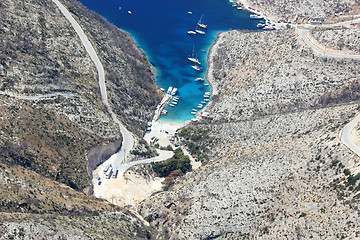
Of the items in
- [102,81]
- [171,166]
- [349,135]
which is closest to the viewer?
[349,135]

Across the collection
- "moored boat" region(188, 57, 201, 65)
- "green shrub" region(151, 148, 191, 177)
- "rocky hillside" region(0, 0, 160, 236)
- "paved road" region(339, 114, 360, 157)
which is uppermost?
"paved road" region(339, 114, 360, 157)

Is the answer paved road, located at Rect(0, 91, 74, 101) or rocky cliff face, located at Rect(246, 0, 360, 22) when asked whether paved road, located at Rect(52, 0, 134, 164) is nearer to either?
paved road, located at Rect(0, 91, 74, 101)

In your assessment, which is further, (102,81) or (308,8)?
(308,8)

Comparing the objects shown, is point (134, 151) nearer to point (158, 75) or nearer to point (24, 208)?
point (24, 208)

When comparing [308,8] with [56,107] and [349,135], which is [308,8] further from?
[56,107]

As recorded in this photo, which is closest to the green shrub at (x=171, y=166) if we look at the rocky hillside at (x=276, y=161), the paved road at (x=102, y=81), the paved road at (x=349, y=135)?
the rocky hillside at (x=276, y=161)

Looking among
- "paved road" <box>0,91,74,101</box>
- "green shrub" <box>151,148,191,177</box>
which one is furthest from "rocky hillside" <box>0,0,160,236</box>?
"green shrub" <box>151,148,191,177</box>

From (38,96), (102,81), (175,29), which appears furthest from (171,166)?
(175,29)
